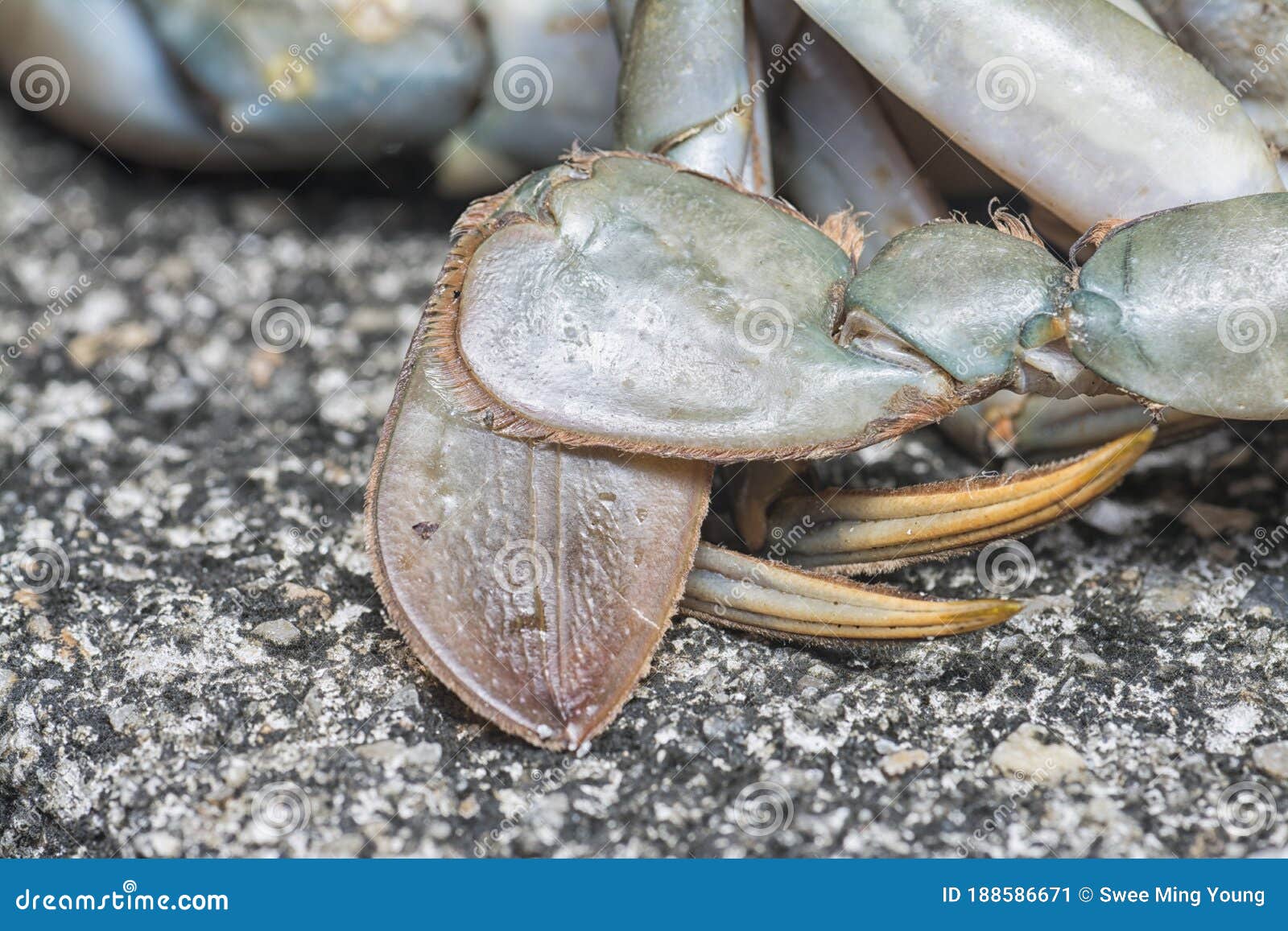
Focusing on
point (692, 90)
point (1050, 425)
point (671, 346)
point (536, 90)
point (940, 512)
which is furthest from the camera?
point (536, 90)

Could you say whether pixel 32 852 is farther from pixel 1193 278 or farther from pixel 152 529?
pixel 1193 278

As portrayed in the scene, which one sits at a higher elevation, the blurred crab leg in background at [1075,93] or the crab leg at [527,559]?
the blurred crab leg in background at [1075,93]

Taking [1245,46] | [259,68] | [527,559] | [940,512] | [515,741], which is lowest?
[515,741]

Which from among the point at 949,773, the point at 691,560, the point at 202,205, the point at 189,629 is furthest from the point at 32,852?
the point at 202,205

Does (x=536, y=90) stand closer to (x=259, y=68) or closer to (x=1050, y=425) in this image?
(x=259, y=68)

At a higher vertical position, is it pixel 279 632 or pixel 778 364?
pixel 778 364

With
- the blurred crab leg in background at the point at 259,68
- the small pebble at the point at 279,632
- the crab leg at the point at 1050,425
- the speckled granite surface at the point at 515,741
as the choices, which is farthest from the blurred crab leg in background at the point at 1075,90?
the small pebble at the point at 279,632

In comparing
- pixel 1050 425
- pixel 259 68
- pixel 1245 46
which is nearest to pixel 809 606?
pixel 1050 425

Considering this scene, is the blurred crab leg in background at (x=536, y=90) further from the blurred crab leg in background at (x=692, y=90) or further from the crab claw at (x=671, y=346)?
the crab claw at (x=671, y=346)
